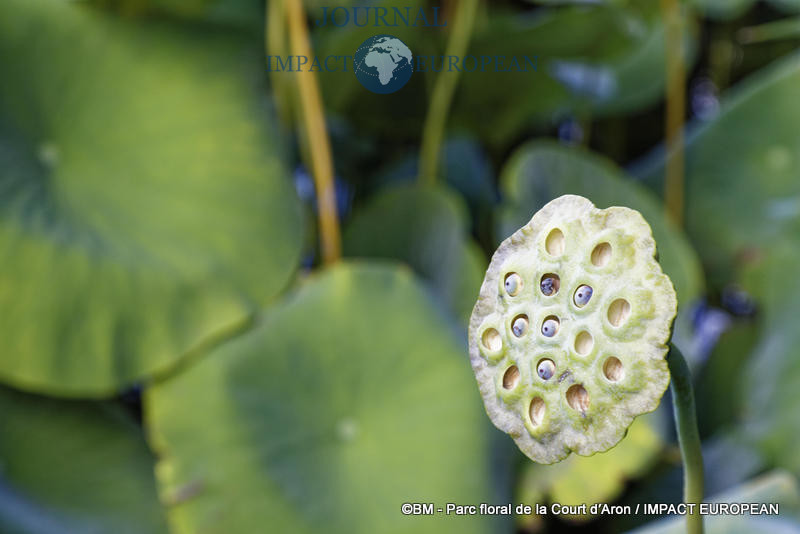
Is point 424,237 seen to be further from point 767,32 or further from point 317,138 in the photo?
point 767,32

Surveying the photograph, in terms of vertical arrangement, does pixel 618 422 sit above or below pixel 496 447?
above

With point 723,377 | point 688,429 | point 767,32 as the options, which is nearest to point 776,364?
point 723,377

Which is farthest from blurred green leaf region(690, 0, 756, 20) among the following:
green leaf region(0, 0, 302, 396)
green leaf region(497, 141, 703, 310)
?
green leaf region(0, 0, 302, 396)

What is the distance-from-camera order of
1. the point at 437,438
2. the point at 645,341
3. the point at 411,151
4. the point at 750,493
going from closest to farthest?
the point at 645,341 → the point at 750,493 → the point at 437,438 → the point at 411,151

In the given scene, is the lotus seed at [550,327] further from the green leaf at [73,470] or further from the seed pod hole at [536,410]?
the green leaf at [73,470]

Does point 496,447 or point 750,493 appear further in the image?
point 496,447

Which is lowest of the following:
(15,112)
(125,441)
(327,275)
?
(125,441)

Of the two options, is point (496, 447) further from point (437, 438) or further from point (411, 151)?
point (411, 151)

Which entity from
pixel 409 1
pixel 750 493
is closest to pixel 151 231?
pixel 409 1
